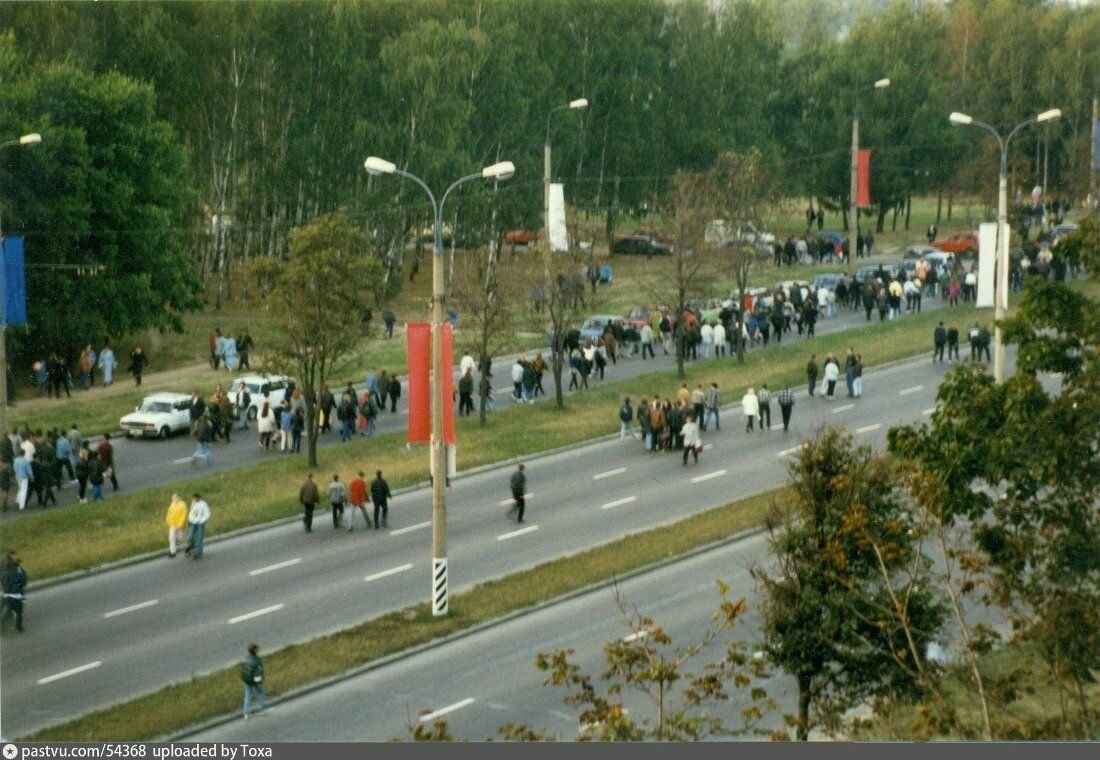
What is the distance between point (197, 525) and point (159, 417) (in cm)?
1162

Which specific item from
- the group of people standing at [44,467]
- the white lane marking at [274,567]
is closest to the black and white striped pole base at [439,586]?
the white lane marking at [274,567]

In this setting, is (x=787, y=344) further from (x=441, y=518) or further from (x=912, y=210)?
(x=912, y=210)

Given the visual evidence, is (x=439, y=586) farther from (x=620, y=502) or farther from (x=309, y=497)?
(x=620, y=502)

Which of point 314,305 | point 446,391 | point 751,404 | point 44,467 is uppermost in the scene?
point 314,305

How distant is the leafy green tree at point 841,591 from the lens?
906 inches

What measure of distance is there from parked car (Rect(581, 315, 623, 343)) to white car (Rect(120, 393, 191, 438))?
14279mm

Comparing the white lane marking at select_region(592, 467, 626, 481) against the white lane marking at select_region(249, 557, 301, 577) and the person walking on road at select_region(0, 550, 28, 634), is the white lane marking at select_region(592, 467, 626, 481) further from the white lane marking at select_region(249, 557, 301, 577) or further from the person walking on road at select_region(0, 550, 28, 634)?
the person walking on road at select_region(0, 550, 28, 634)

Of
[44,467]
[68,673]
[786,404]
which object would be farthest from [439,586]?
[786,404]

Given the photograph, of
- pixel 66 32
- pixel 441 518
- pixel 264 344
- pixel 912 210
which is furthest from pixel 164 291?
pixel 912 210

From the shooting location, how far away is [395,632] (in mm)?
31375

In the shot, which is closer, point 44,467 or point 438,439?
point 438,439

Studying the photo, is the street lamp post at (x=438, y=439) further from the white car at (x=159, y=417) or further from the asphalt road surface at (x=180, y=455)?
the white car at (x=159, y=417)

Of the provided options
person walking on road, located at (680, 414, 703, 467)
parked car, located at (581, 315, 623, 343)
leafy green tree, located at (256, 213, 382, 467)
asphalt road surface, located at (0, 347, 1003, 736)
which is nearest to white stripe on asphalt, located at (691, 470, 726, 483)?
asphalt road surface, located at (0, 347, 1003, 736)

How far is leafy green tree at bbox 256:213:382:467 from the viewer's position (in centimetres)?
4334
